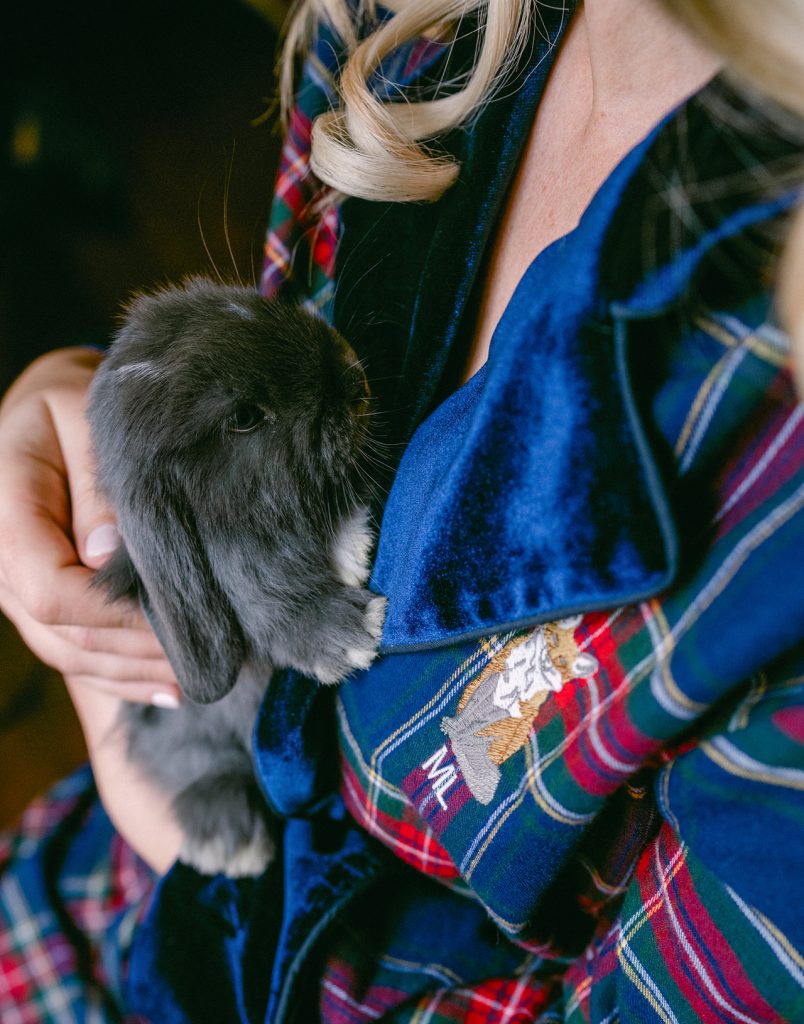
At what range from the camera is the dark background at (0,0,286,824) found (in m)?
2.00

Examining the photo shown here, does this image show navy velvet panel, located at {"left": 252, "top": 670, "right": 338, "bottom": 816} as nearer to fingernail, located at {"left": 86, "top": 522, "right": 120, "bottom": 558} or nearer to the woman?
the woman

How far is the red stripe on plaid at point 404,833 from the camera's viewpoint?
2.60 feet

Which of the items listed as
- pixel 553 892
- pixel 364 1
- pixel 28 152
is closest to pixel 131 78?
pixel 28 152

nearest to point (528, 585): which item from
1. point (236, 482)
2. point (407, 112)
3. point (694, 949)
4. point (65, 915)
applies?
point (694, 949)

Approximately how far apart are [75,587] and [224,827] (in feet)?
1.38

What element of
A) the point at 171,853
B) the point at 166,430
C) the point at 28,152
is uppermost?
the point at 166,430

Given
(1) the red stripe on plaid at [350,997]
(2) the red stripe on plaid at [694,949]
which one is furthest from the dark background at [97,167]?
(2) the red stripe on plaid at [694,949]

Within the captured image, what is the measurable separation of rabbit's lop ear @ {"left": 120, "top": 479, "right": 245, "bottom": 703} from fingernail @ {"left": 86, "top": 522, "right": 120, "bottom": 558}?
14cm

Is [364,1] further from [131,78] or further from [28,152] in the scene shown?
[131,78]

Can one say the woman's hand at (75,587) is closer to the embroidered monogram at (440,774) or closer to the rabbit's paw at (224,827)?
the rabbit's paw at (224,827)

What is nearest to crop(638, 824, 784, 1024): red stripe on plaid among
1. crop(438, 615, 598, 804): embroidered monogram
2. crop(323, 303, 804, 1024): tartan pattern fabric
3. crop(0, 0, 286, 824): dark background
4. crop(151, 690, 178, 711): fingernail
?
crop(323, 303, 804, 1024): tartan pattern fabric

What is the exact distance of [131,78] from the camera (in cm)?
217

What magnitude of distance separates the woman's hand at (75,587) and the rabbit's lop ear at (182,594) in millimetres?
149

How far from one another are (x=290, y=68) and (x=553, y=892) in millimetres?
1278
